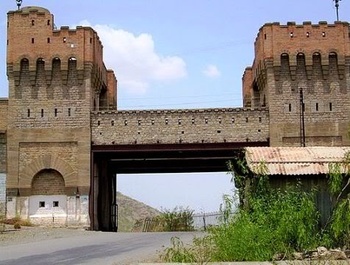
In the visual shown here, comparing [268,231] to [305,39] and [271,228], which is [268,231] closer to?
[271,228]

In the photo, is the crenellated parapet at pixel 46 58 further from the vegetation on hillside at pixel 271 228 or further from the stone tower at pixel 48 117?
the vegetation on hillside at pixel 271 228

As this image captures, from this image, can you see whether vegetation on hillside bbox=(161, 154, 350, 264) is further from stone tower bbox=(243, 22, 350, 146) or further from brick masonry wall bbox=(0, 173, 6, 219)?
brick masonry wall bbox=(0, 173, 6, 219)

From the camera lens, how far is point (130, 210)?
247 feet

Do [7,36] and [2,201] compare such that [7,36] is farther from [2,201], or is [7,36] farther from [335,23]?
[335,23]

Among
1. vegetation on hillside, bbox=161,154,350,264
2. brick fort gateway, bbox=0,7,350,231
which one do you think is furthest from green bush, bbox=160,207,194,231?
vegetation on hillside, bbox=161,154,350,264

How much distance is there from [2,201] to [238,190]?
846 inches

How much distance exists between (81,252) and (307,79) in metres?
20.4

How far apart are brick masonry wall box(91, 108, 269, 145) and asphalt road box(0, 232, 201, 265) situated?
11417 millimetres

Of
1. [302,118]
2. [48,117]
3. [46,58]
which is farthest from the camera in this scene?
[46,58]

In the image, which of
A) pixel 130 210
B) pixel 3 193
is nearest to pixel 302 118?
pixel 3 193

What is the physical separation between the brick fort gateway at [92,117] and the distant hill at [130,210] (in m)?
30.1

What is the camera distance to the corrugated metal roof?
1833 cm

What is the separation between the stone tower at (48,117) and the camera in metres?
34.4

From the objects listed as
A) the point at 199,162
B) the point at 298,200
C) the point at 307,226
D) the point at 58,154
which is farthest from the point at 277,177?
the point at 199,162
